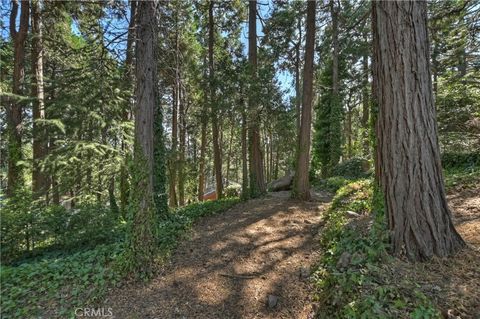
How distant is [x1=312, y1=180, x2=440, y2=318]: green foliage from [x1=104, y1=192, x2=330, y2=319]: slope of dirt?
40 cm

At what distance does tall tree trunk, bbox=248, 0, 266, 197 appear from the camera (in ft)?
28.2

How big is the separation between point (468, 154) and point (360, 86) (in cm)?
857

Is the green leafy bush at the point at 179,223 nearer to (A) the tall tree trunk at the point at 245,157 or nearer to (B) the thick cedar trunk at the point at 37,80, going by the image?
(A) the tall tree trunk at the point at 245,157

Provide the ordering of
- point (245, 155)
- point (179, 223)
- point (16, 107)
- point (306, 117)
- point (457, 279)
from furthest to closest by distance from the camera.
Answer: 1. point (245, 155)
2. point (306, 117)
3. point (16, 107)
4. point (179, 223)
5. point (457, 279)

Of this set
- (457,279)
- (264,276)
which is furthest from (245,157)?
(457,279)

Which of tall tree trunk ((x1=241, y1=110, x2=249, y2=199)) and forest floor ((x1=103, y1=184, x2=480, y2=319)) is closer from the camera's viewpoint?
forest floor ((x1=103, y1=184, x2=480, y2=319))

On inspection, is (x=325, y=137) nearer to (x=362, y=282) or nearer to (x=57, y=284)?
(x=362, y=282)

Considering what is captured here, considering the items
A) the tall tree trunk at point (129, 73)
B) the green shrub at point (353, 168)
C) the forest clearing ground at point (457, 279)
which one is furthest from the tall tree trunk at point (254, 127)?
the forest clearing ground at point (457, 279)

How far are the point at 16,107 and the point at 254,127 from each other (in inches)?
270

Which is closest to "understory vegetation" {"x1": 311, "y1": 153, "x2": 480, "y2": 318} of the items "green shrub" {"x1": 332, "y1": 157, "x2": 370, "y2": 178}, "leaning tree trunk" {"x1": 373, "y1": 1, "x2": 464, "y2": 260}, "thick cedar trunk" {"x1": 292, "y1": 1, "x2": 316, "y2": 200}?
"leaning tree trunk" {"x1": 373, "y1": 1, "x2": 464, "y2": 260}

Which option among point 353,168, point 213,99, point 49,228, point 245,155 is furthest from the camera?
point 353,168

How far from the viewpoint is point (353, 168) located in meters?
12.6

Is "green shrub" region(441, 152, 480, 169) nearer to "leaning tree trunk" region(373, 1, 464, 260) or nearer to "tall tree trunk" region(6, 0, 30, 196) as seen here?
"leaning tree trunk" region(373, 1, 464, 260)

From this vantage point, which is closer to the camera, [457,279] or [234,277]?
[457,279]
